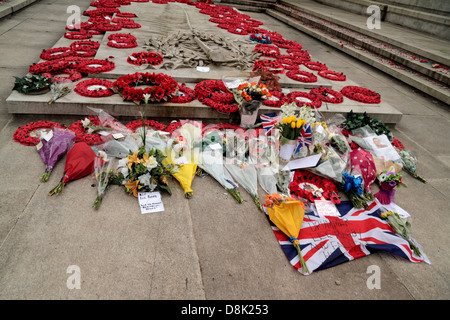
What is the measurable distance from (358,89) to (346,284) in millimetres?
4890

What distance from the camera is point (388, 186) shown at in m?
3.49

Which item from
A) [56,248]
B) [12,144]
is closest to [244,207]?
[56,248]

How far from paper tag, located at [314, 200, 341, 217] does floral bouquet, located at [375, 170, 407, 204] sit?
2.21 ft

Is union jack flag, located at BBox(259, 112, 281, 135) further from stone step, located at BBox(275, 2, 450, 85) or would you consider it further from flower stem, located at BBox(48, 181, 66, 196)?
stone step, located at BBox(275, 2, 450, 85)

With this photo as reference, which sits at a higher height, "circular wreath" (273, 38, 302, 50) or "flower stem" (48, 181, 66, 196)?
"circular wreath" (273, 38, 302, 50)

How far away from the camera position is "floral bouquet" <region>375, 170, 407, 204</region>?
3.46m

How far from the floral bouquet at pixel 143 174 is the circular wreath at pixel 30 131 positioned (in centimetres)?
148

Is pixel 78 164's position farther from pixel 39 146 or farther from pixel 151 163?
pixel 151 163

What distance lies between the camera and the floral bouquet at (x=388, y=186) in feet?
11.4

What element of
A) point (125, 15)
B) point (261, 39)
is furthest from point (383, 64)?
point (125, 15)

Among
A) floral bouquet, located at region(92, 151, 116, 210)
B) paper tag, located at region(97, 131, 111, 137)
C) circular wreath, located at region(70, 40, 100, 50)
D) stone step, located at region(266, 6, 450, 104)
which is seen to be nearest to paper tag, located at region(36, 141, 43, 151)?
paper tag, located at region(97, 131, 111, 137)

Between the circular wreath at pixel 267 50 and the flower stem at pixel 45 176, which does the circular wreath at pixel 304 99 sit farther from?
the flower stem at pixel 45 176

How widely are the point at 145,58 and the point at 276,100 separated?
2.81m

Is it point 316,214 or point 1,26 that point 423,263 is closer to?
point 316,214
